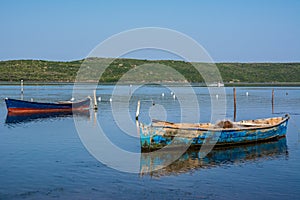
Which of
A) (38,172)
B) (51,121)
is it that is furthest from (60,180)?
(51,121)

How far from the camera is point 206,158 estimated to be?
24094 mm

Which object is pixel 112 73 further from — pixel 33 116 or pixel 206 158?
pixel 206 158

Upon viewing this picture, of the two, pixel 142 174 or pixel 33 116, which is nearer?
pixel 142 174

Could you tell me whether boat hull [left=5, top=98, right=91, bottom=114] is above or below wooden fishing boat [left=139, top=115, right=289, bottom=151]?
above

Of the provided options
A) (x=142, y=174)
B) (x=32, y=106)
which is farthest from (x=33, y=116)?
(x=142, y=174)

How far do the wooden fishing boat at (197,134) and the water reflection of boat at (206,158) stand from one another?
1.63 feet

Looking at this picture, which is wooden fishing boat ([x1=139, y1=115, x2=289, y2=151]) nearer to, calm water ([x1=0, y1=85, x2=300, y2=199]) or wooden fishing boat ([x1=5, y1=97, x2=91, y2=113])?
calm water ([x1=0, y1=85, x2=300, y2=199])

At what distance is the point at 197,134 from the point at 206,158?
206 centimetres

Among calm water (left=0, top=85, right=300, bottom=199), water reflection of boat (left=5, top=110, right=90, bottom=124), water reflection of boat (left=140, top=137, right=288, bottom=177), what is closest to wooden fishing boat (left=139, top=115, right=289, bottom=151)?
water reflection of boat (left=140, top=137, right=288, bottom=177)

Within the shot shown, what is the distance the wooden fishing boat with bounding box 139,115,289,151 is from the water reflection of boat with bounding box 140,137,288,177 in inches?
19.5

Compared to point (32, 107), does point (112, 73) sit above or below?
above

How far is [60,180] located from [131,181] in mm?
3013

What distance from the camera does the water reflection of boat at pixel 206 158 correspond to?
21484 millimetres

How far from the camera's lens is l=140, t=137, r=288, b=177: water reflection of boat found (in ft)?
70.5
